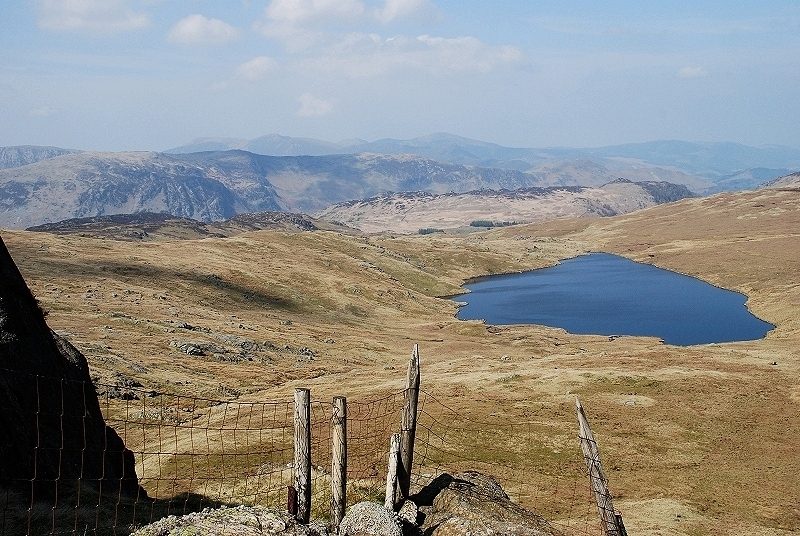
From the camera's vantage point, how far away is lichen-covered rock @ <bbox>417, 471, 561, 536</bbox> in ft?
55.3

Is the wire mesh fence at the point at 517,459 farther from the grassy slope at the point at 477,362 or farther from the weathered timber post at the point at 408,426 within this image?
the weathered timber post at the point at 408,426

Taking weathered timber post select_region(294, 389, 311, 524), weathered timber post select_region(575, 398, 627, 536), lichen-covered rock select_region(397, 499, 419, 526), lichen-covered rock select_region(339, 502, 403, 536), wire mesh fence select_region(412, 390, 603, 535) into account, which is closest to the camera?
lichen-covered rock select_region(339, 502, 403, 536)

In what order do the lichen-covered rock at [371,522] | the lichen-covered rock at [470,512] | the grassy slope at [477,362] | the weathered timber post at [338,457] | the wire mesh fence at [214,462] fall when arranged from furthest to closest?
the grassy slope at [477,362] → the wire mesh fence at [214,462] → the weathered timber post at [338,457] → the lichen-covered rock at [470,512] → the lichen-covered rock at [371,522]

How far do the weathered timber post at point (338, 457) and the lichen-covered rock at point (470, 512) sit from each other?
105 inches

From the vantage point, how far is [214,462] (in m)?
33.6

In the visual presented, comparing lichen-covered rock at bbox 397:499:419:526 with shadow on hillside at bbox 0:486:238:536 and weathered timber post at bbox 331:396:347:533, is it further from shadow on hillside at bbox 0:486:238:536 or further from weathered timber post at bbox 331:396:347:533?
shadow on hillside at bbox 0:486:238:536

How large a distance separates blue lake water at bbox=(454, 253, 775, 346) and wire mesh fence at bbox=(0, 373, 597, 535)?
87.2 metres

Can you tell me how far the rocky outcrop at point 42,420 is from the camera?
1870 centimetres

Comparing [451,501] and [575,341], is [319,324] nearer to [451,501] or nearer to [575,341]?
[575,341]

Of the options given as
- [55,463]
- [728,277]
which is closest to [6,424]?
[55,463]

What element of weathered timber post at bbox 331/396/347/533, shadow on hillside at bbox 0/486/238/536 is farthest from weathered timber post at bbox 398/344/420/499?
shadow on hillside at bbox 0/486/238/536

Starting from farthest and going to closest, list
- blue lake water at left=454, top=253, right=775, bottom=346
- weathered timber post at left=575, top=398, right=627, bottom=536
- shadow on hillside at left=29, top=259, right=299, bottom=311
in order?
blue lake water at left=454, top=253, right=775, bottom=346
shadow on hillside at left=29, top=259, right=299, bottom=311
weathered timber post at left=575, top=398, right=627, bottom=536

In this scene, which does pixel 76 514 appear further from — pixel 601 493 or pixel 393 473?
pixel 601 493

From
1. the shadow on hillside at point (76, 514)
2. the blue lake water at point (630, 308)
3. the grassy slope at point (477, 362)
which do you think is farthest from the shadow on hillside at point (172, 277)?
the shadow on hillside at point (76, 514)
